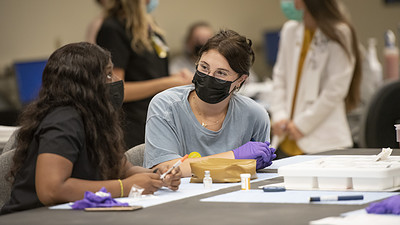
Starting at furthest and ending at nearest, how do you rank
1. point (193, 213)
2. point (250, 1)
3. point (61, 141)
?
point (250, 1)
point (61, 141)
point (193, 213)

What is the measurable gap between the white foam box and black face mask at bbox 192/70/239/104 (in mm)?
628

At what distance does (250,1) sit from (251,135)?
5816 mm

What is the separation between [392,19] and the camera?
837 cm

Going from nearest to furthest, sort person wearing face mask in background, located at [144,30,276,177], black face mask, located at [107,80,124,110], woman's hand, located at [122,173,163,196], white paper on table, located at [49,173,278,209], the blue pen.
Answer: the blue pen → white paper on table, located at [49,173,278,209] → woman's hand, located at [122,173,163,196] → black face mask, located at [107,80,124,110] → person wearing face mask in background, located at [144,30,276,177]

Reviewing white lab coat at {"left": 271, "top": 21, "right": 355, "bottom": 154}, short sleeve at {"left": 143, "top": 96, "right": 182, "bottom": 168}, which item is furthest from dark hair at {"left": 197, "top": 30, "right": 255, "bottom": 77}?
white lab coat at {"left": 271, "top": 21, "right": 355, "bottom": 154}

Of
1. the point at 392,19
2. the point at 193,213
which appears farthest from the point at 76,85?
the point at 392,19

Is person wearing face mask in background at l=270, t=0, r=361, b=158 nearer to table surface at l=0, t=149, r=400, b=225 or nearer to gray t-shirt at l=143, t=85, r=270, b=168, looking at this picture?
gray t-shirt at l=143, t=85, r=270, b=168

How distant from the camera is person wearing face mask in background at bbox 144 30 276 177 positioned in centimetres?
247

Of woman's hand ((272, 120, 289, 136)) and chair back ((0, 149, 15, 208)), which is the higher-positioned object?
chair back ((0, 149, 15, 208))

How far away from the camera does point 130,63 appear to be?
11.3ft

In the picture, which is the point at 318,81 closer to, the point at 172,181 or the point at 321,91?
the point at 321,91

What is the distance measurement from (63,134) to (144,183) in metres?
0.28

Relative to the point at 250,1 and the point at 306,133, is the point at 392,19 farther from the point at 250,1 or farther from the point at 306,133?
the point at 306,133

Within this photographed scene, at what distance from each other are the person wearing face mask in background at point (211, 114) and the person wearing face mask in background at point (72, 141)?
36cm
